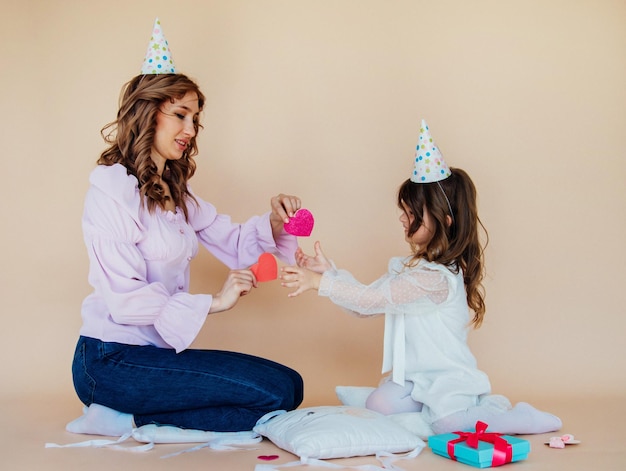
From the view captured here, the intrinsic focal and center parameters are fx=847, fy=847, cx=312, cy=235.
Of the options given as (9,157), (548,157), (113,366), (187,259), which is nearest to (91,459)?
(113,366)

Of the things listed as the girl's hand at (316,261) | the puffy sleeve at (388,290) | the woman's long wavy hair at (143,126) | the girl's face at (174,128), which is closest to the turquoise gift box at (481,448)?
the puffy sleeve at (388,290)

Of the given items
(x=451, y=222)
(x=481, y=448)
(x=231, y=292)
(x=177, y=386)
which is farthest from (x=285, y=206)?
(x=481, y=448)

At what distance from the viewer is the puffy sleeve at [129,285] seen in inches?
119

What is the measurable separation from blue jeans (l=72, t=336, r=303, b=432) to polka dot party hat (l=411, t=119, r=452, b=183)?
38.4 inches

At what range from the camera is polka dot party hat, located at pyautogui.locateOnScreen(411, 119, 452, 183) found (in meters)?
3.29

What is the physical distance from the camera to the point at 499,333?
4.18 m

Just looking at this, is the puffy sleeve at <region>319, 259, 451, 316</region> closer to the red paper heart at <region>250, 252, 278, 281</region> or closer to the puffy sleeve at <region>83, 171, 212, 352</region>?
the red paper heart at <region>250, 252, 278, 281</region>

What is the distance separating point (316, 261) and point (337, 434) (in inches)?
31.2

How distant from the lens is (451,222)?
330 centimetres

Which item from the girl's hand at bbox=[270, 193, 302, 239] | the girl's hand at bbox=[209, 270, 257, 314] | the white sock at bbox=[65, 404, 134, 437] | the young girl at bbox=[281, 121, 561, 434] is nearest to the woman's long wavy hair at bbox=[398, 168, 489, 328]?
the young girl at bbox=[281, 121, 561, 434]

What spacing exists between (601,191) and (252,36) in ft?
6.32

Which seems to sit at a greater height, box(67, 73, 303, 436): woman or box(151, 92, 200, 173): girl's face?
box(151, 92, 200, 173): girl's face

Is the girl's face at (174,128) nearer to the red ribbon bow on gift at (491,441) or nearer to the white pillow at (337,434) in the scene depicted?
the white pillow at (337,434)

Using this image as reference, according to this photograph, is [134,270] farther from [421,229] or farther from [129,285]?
[421,229]
